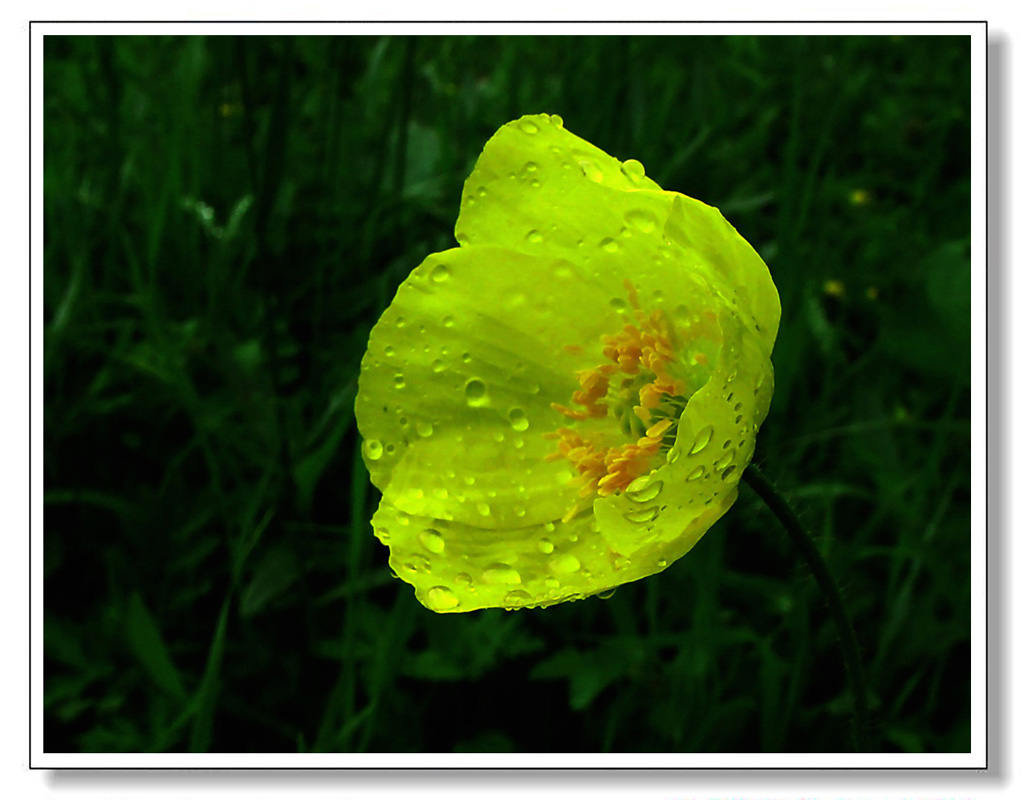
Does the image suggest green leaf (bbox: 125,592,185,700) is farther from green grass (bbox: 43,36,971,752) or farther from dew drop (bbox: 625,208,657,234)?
dew drop (bbox: 625,208,657,234)

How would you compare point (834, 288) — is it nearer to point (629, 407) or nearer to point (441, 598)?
point (629, 407)

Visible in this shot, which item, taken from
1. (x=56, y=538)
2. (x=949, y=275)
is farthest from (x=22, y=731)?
(x=949, y=275)

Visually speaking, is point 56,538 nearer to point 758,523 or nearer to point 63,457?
point 63,457

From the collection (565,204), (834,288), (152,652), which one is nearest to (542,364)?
(565,204)

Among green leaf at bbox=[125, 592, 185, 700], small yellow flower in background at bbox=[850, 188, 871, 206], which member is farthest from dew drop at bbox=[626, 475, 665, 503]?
small yellow flower in background at bbox=[850, 188, 871, 206]

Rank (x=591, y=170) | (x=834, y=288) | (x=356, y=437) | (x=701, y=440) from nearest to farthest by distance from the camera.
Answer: (x=701, y=440), (x=591, y=170), (x=356, y=437), (x=834, y=288)

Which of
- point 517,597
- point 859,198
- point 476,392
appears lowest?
point 517,597

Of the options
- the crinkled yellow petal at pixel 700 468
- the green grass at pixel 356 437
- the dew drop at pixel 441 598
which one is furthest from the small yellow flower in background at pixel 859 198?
the dew drop at pixel 441 598

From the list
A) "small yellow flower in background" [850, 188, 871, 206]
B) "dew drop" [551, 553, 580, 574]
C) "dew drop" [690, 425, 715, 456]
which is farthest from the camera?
"small yellow flower in background" [850, 188, 871, 206]
